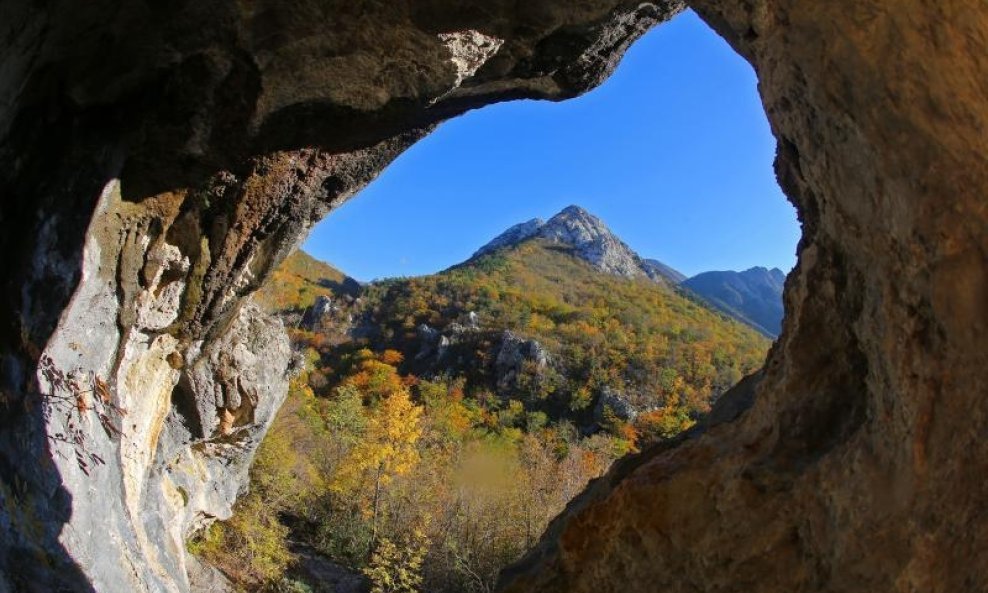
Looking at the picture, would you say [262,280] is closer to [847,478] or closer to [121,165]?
[121,165]

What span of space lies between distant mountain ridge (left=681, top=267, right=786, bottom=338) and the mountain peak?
13.0m

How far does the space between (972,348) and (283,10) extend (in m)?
5.91

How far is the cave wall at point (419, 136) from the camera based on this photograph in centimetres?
328

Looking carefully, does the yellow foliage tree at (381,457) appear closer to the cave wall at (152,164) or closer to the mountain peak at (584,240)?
the cave wall at (152,164)

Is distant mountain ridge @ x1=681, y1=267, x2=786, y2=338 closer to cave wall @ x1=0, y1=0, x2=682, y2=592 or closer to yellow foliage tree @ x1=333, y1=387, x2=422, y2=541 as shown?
yellow foliage tree @ x1=333, y1=387, x2=422, y2=541

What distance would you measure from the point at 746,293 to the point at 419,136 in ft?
397

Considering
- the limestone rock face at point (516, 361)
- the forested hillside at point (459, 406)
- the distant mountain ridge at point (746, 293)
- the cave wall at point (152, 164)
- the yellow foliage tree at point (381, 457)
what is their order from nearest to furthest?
the cave wall at point (152, 164) → the forested hillside at point (459, 406) → the yellow foliage tree at point (381, 457) → the limestone rock face at point (516, 361) → the distant mountain ridge at point (746, 293)

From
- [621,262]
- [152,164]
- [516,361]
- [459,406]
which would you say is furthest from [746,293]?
[152,164]

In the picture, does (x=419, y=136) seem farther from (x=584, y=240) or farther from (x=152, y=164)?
(x=584, y=240)

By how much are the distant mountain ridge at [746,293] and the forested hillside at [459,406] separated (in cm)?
1978

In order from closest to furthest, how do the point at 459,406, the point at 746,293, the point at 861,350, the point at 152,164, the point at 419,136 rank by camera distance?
the point at 861,350 → the point at 152,164 → the point at 419,136 → the point at 459,406 → the point at 746,293

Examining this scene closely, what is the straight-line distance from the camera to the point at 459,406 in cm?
4375

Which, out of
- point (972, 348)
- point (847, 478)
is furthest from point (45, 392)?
point (972, 348)

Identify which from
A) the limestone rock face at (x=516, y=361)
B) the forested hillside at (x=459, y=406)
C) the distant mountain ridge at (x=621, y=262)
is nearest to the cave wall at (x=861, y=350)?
the forested hillside at (x=459, y=406)
